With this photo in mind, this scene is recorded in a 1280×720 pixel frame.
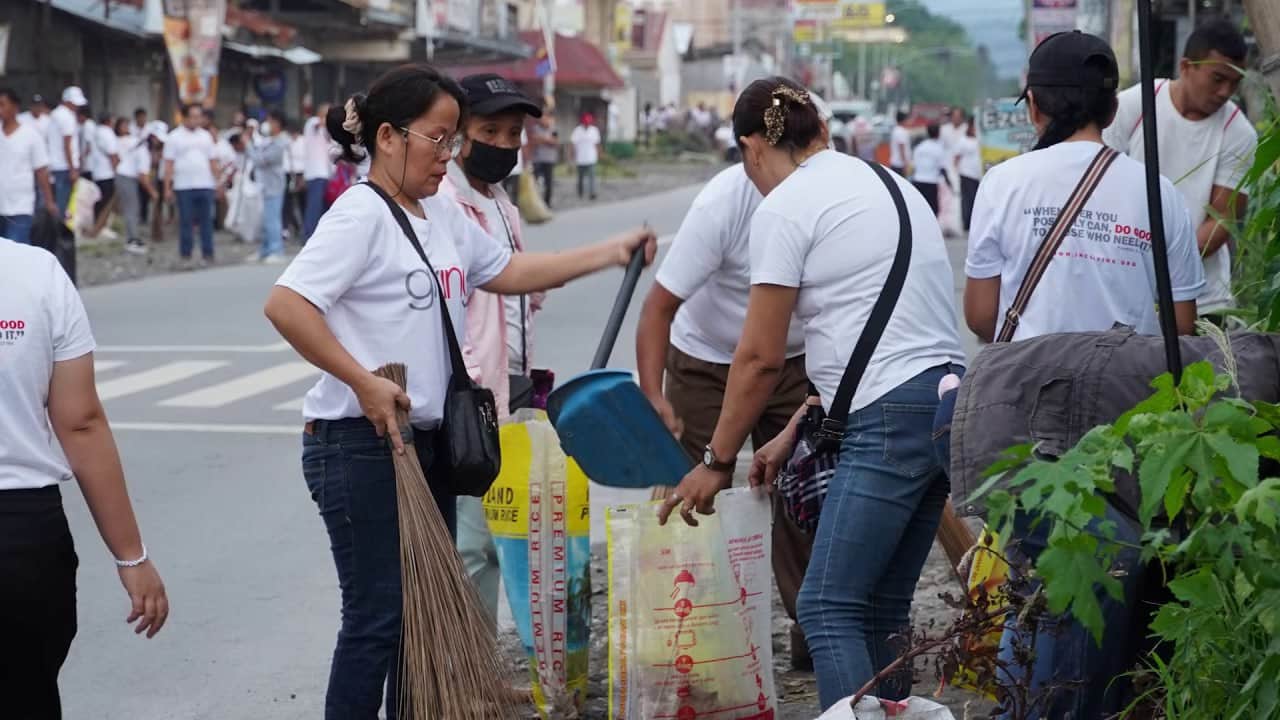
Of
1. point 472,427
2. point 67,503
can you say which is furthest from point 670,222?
point 472,427

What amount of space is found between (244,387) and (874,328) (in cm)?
851

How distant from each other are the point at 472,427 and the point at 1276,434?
6.04 feet

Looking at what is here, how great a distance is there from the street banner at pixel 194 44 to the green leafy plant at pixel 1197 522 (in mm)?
25977

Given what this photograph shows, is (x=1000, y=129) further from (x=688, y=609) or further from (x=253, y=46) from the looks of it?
(x=253, y=46)

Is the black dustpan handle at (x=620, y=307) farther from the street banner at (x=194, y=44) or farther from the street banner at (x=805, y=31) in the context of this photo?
the street banner at (x=805, y=31)

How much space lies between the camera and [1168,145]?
5852mm

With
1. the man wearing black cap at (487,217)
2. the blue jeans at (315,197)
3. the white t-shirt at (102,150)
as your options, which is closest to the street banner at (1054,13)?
the man wearing black cap at (487,217)

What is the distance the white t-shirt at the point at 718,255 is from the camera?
194 inches

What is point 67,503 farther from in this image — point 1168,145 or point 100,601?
point 1168,145

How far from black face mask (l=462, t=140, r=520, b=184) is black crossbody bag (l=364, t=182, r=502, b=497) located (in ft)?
3.62

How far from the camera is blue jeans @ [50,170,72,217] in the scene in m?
21.5

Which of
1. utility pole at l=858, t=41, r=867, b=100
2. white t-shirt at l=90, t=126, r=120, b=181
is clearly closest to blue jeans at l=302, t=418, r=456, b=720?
white t-shirt at l=90, t=126, r=120, b=181

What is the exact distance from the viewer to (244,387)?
1193 centimetres

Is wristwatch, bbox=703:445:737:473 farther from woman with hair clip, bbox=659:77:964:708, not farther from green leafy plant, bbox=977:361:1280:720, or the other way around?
green leafy plant, bbox=977:361:1280:720
